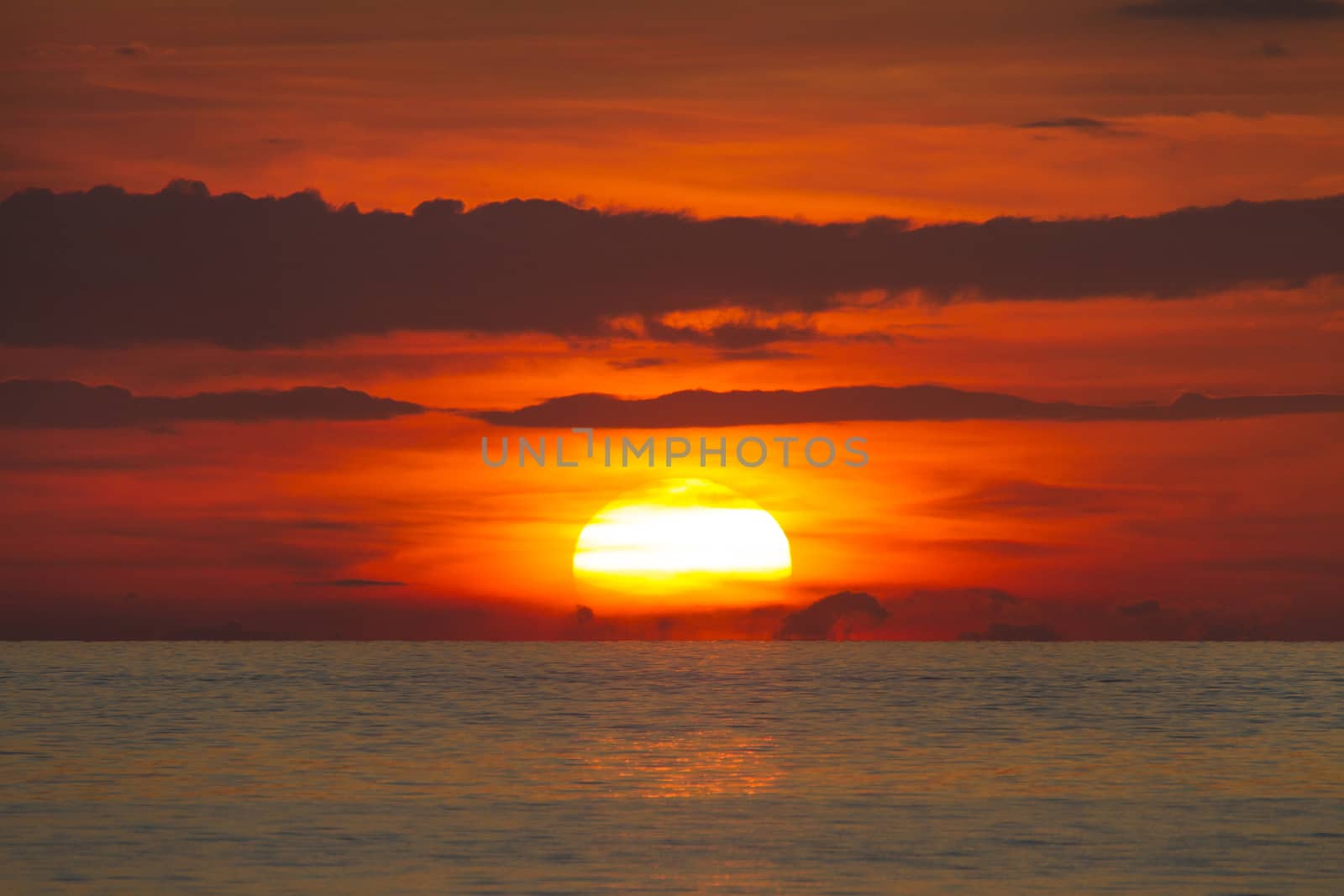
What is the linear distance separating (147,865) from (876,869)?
52.2ft

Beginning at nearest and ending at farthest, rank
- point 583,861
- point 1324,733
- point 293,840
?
point 583,861 < point 293,840 < point 1324,733

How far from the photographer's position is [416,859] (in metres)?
37.0

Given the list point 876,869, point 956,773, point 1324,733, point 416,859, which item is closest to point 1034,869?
point 876,869

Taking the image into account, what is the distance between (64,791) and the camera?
4922 cm

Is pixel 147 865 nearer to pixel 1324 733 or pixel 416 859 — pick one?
pixel 416 859

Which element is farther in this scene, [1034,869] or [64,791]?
[64,791]

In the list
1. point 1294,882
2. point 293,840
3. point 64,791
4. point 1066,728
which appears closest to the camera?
point 1294,882

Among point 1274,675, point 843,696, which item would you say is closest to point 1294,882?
point 843,696

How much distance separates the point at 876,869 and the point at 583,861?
6.51 m

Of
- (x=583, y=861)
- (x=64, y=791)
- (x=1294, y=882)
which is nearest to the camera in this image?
(x=1294, y=882)

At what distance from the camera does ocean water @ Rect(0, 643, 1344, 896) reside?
35.2 metres

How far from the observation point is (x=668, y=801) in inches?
1874

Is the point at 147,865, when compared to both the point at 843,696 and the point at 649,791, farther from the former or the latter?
the point at 843,696

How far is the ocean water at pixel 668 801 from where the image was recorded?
115ft
